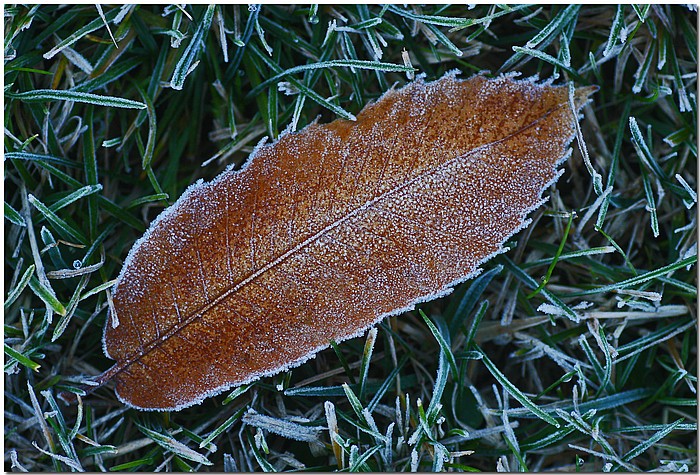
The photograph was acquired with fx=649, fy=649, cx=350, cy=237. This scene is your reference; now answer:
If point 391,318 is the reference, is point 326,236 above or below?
above

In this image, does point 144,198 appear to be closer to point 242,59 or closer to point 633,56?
point 242,59

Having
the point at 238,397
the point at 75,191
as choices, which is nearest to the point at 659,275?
the point at 238,397

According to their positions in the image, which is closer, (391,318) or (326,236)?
(326,236)

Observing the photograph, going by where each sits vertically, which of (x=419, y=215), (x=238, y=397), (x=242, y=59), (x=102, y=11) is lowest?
(x=238, y=397)
